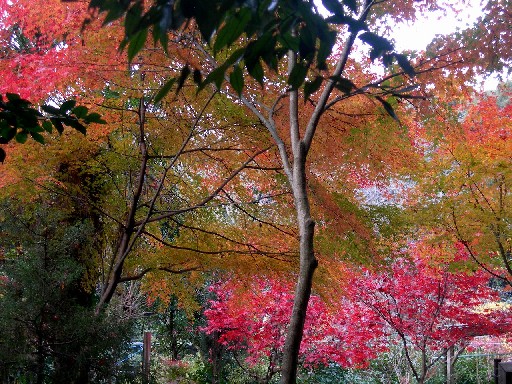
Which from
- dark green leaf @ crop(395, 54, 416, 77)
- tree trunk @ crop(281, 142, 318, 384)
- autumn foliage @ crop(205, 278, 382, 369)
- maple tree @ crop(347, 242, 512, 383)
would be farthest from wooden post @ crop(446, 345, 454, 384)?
dark green leaf @ crop(395, 54, 416, 77)

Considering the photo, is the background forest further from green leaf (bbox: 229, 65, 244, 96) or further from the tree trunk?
green leaf (bbox: 229, 65, 244, 96)

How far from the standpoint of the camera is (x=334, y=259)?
5.16 metres

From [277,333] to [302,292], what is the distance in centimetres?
576

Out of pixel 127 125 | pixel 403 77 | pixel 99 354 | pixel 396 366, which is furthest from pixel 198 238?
pixel 396 366

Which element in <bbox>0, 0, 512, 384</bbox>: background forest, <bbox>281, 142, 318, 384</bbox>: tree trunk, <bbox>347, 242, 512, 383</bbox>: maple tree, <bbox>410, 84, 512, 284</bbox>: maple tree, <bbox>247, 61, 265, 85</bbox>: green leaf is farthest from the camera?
<bbox>347, 242, 512, 383</bbox>: maple tree

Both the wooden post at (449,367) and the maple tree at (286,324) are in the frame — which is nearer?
the maple tree at (286,324)

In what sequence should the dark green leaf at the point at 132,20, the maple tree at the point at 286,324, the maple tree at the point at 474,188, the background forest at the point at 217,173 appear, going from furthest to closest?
the maple tree at the point at 286,324 → the maple tree at the point at 474,188 → the background forest at the point at 217,173 → the dark green leaf at the point at 132,20

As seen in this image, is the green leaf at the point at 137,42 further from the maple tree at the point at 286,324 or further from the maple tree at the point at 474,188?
the maple tree at the point at 286,324

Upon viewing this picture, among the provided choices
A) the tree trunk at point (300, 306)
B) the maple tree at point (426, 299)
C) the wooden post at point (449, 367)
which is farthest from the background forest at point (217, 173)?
the wooden post at point (449, 367)

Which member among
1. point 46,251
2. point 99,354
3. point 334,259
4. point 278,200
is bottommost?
point 99,354

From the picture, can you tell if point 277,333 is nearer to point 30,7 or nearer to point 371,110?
point 371,110

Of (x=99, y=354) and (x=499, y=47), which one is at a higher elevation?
(x=499, y=47)

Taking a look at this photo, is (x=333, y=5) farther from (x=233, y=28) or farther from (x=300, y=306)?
(x=300, y=306)

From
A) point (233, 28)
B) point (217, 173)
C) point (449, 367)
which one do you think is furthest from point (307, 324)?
point (233, 28)
